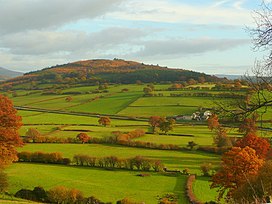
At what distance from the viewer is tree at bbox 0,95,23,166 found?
3431 cm

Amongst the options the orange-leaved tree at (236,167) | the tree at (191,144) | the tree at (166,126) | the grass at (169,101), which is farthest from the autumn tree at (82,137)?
the grass at (169,101)

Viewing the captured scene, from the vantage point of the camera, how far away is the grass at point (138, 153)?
178 ft

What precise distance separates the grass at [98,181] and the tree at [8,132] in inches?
144

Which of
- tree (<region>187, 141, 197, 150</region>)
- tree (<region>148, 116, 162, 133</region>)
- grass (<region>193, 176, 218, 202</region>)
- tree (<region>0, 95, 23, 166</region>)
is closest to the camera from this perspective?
tree (<region>0, 95, 23, 166</region>)

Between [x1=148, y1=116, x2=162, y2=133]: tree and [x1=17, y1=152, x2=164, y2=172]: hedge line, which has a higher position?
[x1=148, y1=116, x2=162, y2=133]: tree

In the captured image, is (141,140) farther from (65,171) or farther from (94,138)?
(65,171)

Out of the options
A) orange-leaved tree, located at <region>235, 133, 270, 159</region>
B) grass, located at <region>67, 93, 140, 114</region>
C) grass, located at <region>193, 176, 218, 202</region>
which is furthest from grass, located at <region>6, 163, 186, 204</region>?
grass, located at <region>67, 93, 140, 114</region>

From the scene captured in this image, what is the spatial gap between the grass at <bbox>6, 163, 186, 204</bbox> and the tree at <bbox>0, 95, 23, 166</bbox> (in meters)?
3.66

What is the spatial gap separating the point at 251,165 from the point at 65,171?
25845 mm

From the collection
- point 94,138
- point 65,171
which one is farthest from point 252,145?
point 94,138

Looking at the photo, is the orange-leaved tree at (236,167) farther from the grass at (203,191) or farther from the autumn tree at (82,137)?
the autumn tree at (82,137)

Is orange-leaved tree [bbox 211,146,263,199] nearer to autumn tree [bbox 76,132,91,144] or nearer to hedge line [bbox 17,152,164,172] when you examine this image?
hedge line [bbox 17,152,164,172]

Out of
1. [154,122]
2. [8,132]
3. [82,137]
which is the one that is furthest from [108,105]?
[8,132]

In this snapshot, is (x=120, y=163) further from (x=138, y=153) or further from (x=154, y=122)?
(x=154, y=122)
